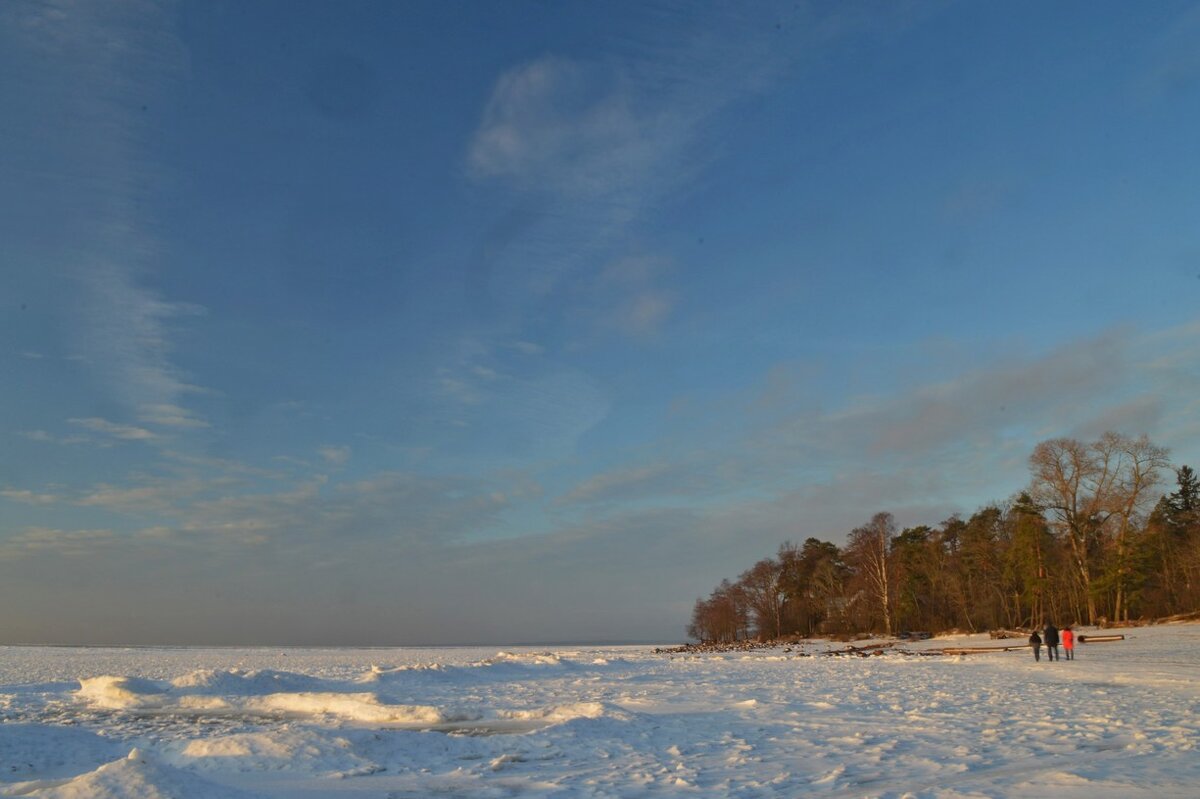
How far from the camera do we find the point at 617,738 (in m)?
13.7

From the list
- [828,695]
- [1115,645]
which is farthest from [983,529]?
[828,695]

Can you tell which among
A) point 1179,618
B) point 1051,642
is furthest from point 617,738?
point 1179,618

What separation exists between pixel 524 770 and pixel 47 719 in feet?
43.9

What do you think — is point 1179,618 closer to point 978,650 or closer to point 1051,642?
point 978,650

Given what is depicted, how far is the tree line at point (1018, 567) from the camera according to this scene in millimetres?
52500

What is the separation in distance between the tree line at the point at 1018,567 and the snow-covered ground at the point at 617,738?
103 ft

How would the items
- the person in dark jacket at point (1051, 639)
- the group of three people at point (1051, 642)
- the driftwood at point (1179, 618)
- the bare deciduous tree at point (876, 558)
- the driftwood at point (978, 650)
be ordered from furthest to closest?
the bare deciduous tree at point (876, 558)
the driftwood at point (1179, 618)
the driftwood at point (978, 650)
the person in dark jacket at point (1051, 639)
the group of three people at point (1051, 642)

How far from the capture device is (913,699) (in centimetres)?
1878

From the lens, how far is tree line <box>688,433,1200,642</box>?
5250cm

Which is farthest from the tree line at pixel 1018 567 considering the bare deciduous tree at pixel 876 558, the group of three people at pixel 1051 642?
the group of three people at pixel 1051 642

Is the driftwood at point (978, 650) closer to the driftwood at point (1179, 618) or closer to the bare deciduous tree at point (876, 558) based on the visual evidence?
the driftwood at point (1179, 618)

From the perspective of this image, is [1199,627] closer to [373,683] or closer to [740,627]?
[373,683]

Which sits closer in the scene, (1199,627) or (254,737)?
(254,737)

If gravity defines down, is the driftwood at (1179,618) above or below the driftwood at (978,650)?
above
